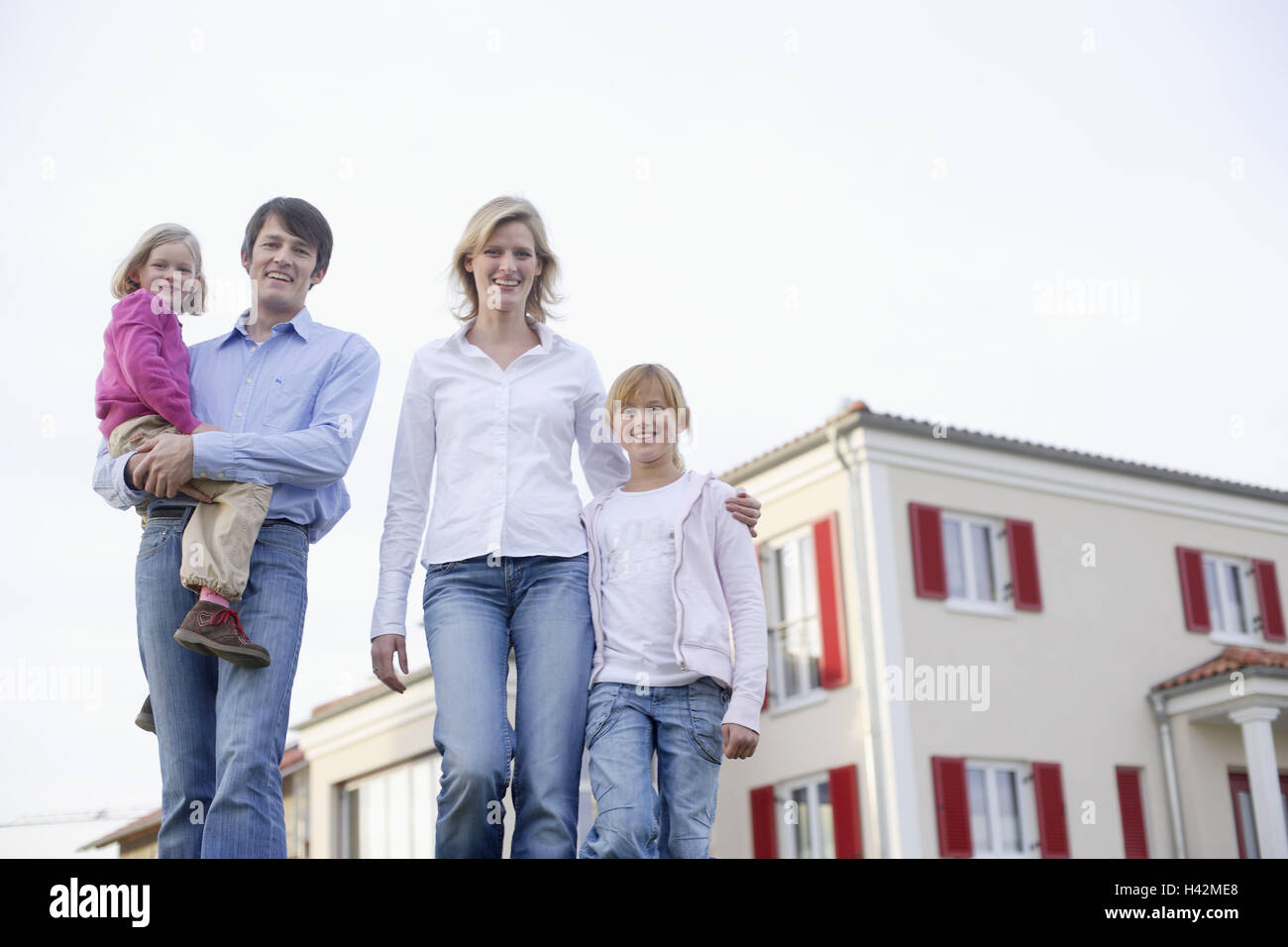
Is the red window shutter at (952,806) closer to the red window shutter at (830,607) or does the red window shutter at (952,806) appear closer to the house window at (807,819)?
the house window at (807,819)

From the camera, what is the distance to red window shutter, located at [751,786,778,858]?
15680mm

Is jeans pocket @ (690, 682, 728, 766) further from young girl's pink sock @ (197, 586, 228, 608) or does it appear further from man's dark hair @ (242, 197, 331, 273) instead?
man's dark hair @ (242, 197, 331, 273)

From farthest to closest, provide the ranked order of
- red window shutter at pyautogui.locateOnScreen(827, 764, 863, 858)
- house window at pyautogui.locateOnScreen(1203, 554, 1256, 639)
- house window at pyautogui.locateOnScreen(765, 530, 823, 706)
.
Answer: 1. house window at pyautogui.locateOnScreen(1203, 554, 1256, 639)
2. house window at pyautogui.locateOnScreen(765, 530, 823, 706)
3. red window shutter at pyautogui.locateOnScreen(827, 764, 863, 858)

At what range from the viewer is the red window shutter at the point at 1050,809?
1512 cm

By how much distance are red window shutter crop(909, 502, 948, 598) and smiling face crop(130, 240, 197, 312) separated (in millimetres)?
12639

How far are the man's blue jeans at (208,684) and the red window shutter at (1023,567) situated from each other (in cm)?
1383

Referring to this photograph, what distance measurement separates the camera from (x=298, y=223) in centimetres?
367

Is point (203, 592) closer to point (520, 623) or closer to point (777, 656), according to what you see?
point (520, 623)

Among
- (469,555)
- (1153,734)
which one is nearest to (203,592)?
(469,555)

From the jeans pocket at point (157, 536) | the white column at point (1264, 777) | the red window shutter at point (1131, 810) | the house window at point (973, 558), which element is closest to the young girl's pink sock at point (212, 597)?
the jeans pocket at point (157, 536)

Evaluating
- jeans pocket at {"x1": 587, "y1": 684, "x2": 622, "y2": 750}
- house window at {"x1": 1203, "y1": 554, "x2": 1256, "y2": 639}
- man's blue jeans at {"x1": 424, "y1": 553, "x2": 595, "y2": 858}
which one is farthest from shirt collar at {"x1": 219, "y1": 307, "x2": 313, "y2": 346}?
house window at {"x1": 1203, "y1": 554, "x2": 1256, "y2": 639}

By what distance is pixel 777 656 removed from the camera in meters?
16.5

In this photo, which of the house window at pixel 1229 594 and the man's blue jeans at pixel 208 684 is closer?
the man's blue jeans at pixel 208 684
